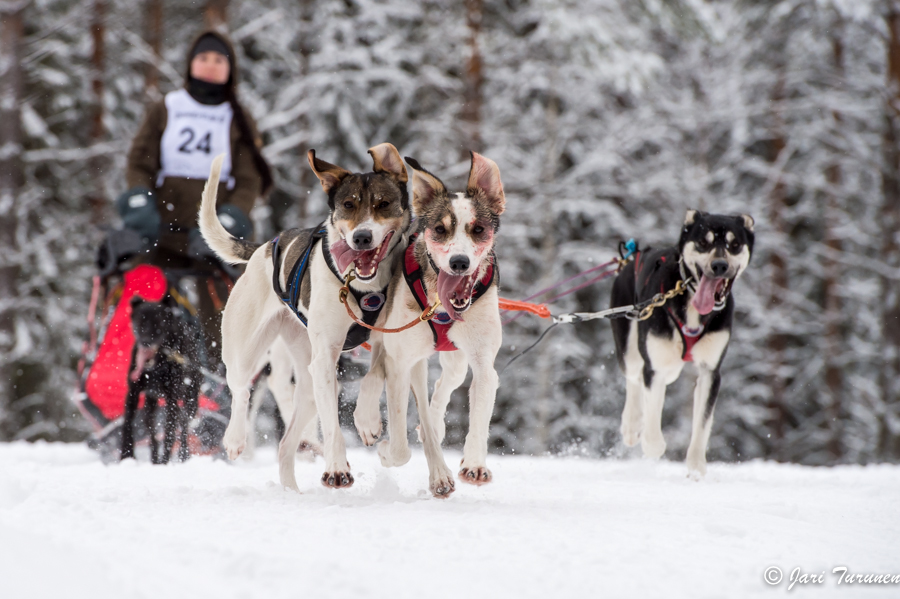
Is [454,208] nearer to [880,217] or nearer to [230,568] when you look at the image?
[230,568]

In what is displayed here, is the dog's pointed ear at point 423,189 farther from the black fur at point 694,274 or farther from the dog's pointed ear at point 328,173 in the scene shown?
the black fur at point 694,274

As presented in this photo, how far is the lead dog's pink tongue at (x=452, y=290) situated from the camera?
118 inches

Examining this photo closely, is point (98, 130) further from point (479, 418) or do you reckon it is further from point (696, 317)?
point (479, 418)

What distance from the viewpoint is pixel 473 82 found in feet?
38.1

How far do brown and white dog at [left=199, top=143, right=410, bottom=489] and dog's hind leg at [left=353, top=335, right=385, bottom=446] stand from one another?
158 millimetres

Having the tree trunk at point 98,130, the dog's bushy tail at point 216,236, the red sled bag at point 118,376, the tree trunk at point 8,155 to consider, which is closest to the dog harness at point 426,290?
the dog's bushy tail at point 216,236

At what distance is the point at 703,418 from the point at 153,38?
10785mm

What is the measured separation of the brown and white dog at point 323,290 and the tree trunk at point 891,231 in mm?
10838

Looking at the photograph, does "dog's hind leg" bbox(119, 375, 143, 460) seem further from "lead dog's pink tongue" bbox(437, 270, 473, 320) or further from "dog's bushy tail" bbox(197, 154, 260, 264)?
"lead dog's pink tongue" bbox(437, 270, 473, 320)

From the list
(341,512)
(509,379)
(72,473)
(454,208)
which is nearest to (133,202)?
(72,473)

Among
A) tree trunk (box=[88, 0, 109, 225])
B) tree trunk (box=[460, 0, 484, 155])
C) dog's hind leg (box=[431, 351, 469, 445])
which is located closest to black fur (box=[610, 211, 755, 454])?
dog's hind leg (box=[431, 351, 469, 445])

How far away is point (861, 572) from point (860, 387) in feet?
39.0

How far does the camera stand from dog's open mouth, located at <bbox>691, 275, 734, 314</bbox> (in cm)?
430

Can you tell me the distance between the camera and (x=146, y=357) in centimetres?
498
